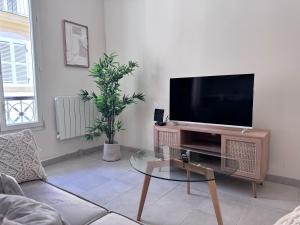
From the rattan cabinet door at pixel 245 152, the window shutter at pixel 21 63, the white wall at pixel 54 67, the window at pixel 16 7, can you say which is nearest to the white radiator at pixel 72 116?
the white wall at pixel 54 67

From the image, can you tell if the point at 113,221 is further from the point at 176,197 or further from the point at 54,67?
the point at 54,67

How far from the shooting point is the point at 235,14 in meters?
2.53

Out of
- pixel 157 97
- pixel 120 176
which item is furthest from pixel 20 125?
pixel 157 97

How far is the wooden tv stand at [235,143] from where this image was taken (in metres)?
2.14

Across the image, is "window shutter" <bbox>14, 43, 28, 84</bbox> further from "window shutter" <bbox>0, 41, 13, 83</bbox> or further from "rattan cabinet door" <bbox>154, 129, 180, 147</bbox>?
"rattan cabinet door" <bbox>154, 129, 180, 147</bbox>

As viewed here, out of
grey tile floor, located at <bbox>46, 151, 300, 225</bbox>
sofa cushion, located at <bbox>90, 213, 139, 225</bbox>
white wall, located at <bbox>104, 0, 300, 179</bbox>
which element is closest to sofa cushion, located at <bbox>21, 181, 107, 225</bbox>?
sofa cushion, located at <bbox>90, 213, 139, 225</bbox>

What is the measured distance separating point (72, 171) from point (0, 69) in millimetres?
1491

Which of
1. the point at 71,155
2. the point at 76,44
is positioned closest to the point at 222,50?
the point at 76,44

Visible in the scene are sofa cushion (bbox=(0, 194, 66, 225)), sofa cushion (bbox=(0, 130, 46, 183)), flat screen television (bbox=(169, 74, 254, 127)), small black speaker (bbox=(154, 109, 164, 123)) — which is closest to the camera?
sofa cushion (bbox=(0, 194, 66, 225))

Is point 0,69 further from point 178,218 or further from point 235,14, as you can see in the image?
point 235,14

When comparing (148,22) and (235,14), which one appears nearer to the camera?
(235,14)

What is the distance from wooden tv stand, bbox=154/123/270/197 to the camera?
2137 millimetres

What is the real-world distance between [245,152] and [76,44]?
2751 mm

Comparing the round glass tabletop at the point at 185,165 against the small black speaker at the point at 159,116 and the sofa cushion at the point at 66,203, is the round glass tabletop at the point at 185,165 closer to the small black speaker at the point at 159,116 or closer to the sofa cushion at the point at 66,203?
the sofa cushion at the point at 66,203
